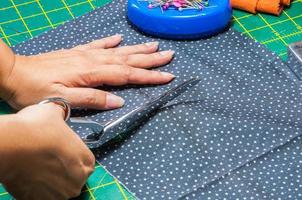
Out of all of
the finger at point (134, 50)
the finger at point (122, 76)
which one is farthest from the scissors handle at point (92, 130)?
the finger at point (134, 50)

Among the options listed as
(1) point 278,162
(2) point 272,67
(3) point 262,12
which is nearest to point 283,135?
(1) point 278,162

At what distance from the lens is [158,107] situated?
1.18 m

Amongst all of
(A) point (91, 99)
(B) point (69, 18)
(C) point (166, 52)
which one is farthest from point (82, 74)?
(B) point (69, 18)

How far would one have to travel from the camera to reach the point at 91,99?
116 centimetres

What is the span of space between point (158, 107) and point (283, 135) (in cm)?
25

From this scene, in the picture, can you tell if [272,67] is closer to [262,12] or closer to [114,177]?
[262,12]

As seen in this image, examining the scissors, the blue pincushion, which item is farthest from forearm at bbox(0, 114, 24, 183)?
the blue pincushion

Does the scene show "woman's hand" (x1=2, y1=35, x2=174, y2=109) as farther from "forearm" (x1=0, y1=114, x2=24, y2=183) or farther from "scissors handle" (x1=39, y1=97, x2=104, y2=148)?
"forearm" (x1=0, y1=114, x2=24, y2=183)

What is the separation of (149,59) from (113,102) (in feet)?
0.48

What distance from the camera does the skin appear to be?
83 centimetres

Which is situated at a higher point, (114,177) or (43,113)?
(43,113)

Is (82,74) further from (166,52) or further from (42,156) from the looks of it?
(42,156)

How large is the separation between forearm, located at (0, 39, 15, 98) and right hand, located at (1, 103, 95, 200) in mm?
246

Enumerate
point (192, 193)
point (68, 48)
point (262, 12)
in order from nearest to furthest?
1. point (192, 193)
2. point (68, 48)
3. point (262, 12)
